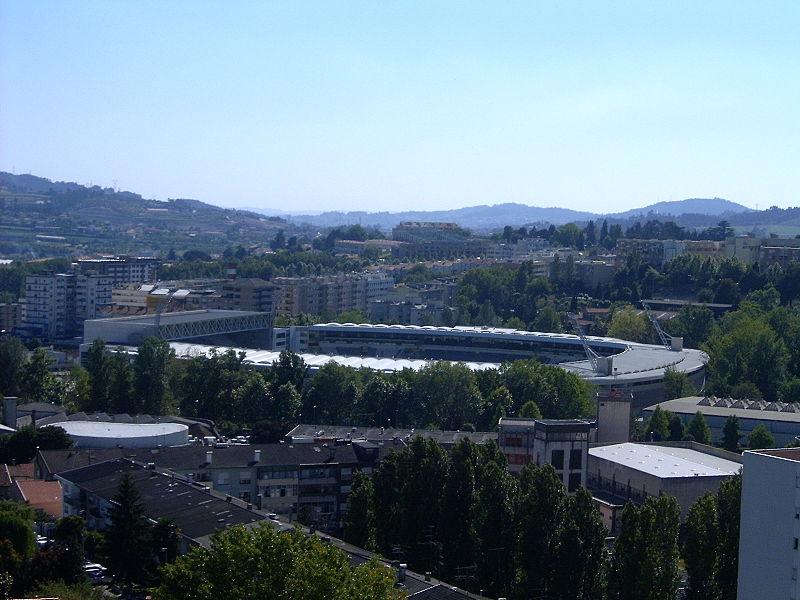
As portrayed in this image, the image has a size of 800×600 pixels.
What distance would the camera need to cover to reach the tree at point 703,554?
8.68m

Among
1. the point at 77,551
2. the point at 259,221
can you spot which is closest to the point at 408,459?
the point at 77,551

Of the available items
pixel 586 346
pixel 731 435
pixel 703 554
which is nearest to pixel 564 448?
pixel 703 554

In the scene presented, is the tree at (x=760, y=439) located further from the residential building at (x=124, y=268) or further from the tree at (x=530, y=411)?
the residential building at (x=124, y=268)

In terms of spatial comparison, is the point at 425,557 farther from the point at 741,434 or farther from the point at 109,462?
the point at 741,434

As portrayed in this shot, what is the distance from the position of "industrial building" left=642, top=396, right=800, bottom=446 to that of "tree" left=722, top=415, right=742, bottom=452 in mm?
1078

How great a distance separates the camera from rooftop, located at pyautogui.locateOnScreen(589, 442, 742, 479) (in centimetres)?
1284

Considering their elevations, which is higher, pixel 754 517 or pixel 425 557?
pixel 754 517

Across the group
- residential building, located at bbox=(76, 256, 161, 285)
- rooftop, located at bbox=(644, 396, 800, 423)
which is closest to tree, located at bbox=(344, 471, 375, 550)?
rooftop, located at bbox=(644, 396, 800, 423)

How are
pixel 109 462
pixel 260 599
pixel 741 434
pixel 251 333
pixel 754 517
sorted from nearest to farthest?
1. pixel 260 599
2. pixel 754 517
3. pixel 109 462
4. pixel 741 434
5. pixel 251 333

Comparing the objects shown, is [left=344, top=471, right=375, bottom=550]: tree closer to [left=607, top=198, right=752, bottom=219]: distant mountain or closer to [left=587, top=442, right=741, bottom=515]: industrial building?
[left=587, top=442, right=741, bottom=515]: industrial building

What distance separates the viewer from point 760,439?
15578 millimetres

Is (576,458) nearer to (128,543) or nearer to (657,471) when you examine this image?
(657,471)

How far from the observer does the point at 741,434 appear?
647 inches

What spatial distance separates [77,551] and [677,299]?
1014 inches
